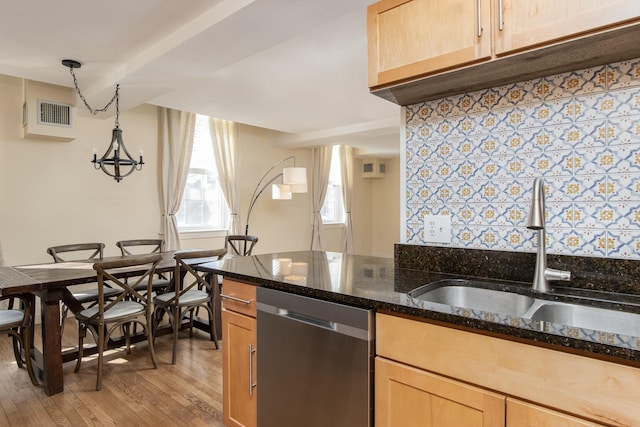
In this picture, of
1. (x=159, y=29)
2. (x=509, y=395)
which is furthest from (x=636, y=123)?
(x=159, y=29)

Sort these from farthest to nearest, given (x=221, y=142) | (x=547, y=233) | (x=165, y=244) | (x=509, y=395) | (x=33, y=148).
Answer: (x=221, y=142) → (x=165, y=244) → (x=33, y=148) → (x=547, y=233) → (x=509, y=395)

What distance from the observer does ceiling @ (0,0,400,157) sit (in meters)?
2.23

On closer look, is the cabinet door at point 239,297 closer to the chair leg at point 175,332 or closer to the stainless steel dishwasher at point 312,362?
the stainless steel dishwasher at point 312,362

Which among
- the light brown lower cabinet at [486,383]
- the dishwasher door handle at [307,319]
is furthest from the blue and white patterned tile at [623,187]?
the dishwasher door handle at [307,319]

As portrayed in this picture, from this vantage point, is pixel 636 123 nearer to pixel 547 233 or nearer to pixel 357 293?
pixel 547 233

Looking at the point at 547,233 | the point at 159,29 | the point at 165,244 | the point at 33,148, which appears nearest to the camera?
the point at 547,233

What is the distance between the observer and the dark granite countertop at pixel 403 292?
34.9 inches

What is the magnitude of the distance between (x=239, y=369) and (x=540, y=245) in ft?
4.72

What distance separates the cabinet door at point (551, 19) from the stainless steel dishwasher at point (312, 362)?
104cm

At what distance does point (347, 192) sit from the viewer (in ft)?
26.8

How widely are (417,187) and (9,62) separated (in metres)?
3.44

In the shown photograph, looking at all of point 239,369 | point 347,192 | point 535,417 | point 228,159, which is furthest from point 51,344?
point 347,192

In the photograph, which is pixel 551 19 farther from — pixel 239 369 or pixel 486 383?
pixel 239 369

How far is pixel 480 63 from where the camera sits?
1352 millimetres
